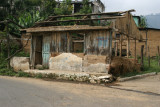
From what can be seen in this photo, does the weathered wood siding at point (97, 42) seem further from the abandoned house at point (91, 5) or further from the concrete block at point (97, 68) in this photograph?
the abandoned house at point (91, 5)

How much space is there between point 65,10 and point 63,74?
1912cm

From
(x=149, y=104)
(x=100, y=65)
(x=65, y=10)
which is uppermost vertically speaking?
(x=65, y=10)

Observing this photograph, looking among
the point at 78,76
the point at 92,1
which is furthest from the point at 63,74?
the point at 92,1

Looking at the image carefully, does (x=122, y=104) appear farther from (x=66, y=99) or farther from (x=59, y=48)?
(x=59, y=48)

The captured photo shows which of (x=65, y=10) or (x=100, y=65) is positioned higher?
(x=65, y=10)

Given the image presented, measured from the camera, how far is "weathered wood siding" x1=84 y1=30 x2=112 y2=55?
32.3ft

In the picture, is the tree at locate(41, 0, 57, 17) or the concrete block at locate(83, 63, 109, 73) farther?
Answer: the tree at locate(41, 0, 57, 17)

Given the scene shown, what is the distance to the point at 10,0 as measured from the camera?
1178 inches

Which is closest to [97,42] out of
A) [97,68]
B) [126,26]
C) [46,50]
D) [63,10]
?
[97,68]

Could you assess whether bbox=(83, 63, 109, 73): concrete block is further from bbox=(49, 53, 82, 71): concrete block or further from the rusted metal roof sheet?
the rusted metal roof sheet

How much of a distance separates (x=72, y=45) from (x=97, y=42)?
73.2 inches

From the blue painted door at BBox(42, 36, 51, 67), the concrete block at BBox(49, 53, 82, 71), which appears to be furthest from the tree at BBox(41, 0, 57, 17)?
the concrete block at BBox(49, 53, 82, 71)

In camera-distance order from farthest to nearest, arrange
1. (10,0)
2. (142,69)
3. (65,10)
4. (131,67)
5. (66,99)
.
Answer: (10,0) < (65,10) < (142,69) < (131,67) < (66,99)

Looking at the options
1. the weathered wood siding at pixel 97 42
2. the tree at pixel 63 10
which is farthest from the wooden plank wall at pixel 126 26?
the tree at pixel 63 10
